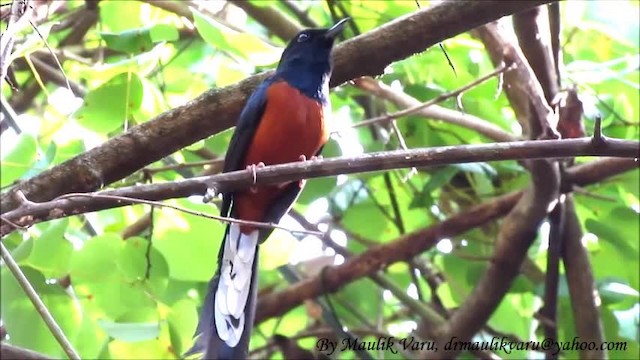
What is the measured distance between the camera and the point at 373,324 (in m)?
3.87

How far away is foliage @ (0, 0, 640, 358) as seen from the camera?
273cm

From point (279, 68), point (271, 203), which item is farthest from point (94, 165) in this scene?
point (279, 68)

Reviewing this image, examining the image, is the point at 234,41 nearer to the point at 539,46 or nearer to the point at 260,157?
the point at 260,157

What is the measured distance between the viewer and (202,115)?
2529mm

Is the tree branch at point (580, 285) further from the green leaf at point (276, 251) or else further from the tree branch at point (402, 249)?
the green leaf at point (276, 251)

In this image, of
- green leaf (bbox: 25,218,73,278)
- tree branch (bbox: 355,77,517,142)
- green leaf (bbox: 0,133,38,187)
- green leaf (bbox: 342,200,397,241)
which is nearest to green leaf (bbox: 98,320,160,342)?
green leaf (bbox: 25,218,73,278)

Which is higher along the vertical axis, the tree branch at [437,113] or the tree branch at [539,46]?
the tree branch at [539,46]

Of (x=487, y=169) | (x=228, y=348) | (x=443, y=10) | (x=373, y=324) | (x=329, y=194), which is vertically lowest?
(x=373, y=324)

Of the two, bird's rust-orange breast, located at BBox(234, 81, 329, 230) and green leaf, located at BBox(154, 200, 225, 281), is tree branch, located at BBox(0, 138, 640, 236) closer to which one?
green leaf, located at BBox(154, 200, 225, 281)

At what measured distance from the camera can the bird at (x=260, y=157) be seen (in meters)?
2.58

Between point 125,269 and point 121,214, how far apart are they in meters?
0.90

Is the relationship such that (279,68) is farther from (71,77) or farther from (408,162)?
(408,162)

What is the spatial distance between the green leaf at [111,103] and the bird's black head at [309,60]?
0.55m

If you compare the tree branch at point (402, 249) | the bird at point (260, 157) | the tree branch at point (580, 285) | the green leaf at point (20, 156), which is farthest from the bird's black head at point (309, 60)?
the tree branch at point (580, 285)
